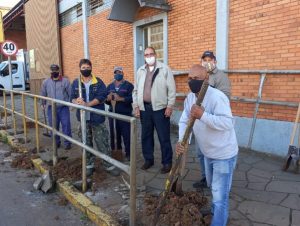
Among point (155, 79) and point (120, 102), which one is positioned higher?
point (155, 79)

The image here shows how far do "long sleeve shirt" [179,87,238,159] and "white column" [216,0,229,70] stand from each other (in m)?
3.57

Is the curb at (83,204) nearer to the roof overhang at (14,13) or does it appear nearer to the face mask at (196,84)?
the face mask at (196,84)

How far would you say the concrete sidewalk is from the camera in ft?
10.7

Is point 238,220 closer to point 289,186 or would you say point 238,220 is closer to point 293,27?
point 289,186

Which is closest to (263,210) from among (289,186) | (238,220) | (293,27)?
(238,220)

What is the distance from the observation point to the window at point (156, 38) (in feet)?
27.0

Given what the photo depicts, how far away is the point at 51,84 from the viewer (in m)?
6.29

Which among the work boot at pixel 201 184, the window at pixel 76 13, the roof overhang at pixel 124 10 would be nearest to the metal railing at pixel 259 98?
the work boot at pixel 201 184

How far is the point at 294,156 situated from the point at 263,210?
4.91ft

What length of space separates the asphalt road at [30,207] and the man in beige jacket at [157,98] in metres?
1.48

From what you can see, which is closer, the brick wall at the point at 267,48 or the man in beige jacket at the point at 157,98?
the man in beige jacket at the point at 157,98

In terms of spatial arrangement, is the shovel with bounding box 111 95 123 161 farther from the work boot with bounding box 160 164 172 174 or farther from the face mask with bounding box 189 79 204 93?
the face mask with bounding box 189 79 204 93

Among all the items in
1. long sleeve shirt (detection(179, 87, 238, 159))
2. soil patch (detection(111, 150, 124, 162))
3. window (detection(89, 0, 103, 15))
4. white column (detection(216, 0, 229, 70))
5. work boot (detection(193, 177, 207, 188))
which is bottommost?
work boot (detection(193, 177, 207, 188))

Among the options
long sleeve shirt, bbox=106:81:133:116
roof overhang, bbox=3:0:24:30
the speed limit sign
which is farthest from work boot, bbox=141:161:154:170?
roof overhang, bbox=3:0:24:30
